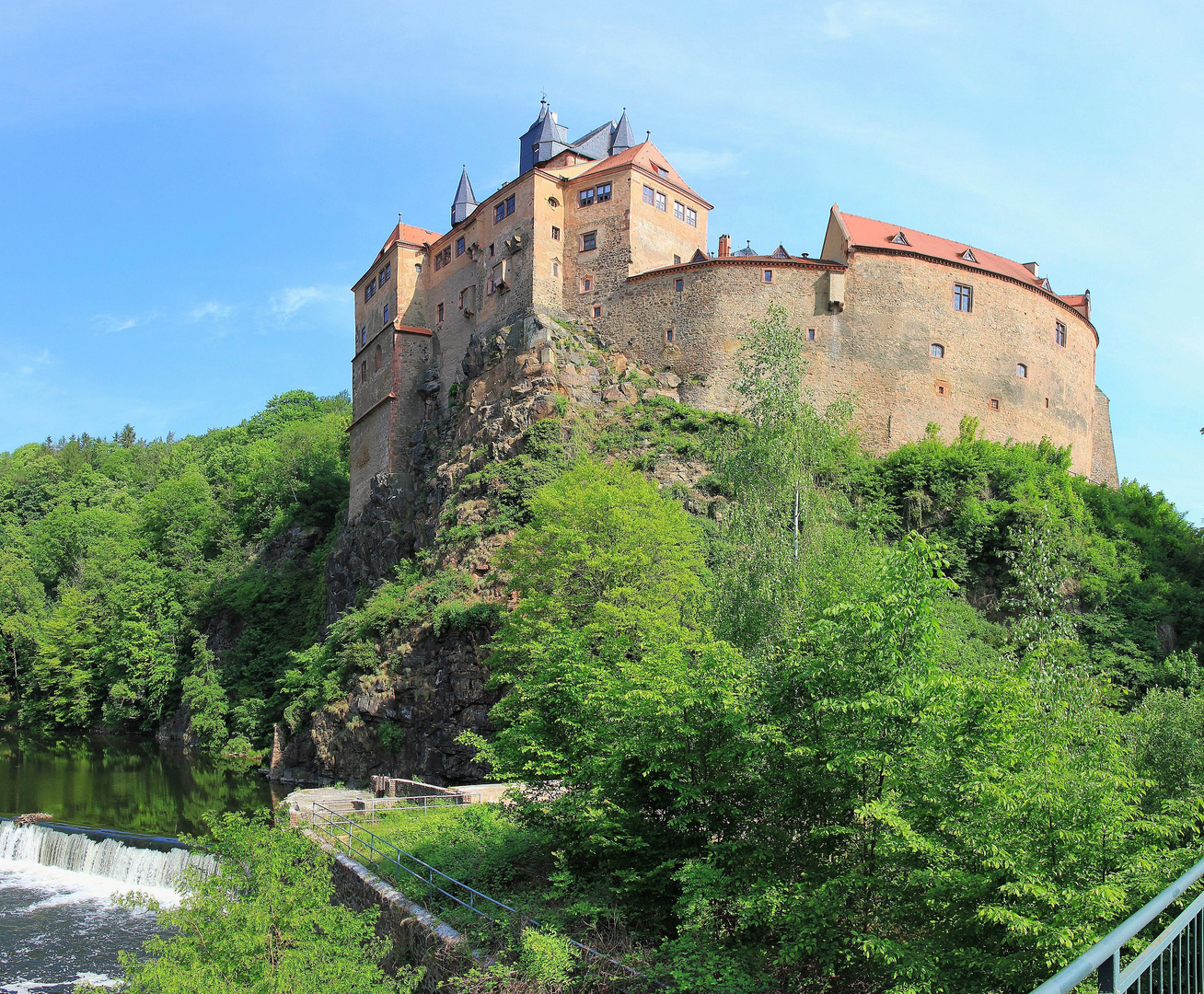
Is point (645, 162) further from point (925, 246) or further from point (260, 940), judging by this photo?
point (260, 940)

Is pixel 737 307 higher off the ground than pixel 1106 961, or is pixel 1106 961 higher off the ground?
pixel 737 307

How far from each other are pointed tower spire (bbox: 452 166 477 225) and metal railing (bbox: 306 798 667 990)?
43462mm

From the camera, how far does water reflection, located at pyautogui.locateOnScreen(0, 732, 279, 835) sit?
34594mm

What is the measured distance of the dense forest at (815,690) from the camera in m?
10.6

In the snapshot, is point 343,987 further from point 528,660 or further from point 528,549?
point 528,549

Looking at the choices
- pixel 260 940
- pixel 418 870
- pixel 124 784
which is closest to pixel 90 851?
pixel 124 784

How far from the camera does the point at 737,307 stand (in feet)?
143

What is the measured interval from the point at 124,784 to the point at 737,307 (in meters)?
34.4

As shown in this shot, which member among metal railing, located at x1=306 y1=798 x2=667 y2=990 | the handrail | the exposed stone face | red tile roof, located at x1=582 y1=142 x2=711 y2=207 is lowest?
metal railing, located at x1=306 y1=798 x2=667 y2=990

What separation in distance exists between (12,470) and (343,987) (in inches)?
4124

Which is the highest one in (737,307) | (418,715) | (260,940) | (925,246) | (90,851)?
(925,246)

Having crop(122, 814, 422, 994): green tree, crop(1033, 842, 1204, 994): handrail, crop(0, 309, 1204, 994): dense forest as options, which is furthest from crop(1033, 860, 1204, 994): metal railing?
crop(122, 814, 422, 994): green tree

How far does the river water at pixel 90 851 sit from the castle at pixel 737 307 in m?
18.4

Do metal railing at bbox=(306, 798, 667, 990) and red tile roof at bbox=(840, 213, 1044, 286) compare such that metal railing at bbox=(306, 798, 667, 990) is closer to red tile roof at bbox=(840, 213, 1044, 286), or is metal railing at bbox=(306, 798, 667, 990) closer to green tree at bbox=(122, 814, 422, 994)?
green tree at bbox=(122, 814, 422, 994)
